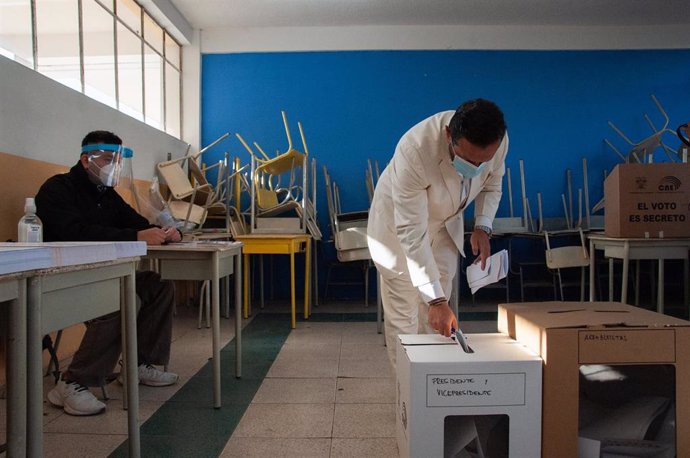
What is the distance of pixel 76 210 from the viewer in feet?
6.51

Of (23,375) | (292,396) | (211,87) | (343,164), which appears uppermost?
(211,87)

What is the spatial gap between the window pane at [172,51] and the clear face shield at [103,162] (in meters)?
2.90

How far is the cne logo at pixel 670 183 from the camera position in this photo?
2713 millimetres

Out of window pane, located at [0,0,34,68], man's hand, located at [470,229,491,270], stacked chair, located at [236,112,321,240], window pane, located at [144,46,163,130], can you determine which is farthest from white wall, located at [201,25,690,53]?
man's hand, located at [470,229,491,270]

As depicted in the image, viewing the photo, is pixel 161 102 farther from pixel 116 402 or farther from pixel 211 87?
pixel 116 402

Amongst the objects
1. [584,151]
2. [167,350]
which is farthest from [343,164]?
[167,350]

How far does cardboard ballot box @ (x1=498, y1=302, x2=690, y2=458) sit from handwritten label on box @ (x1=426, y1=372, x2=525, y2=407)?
0.23ft

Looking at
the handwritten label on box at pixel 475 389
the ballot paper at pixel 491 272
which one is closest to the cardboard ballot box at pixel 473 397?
the handwritten label on box at pixel 475 389

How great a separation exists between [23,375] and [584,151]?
5071 millimetres

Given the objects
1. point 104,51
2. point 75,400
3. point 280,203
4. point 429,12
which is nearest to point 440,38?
point 429,12

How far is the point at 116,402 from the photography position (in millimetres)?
1957

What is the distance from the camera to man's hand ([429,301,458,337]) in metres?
1.32

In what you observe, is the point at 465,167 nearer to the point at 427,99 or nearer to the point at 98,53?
the point at 98,53

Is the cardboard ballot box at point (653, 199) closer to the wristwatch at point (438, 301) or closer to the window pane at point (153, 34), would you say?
the wristwatch at point (438, 301)
